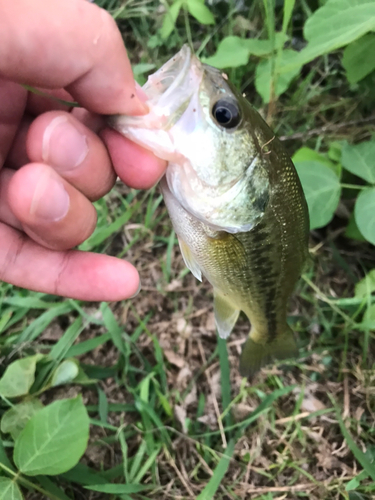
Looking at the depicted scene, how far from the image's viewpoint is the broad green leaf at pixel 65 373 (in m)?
1.88

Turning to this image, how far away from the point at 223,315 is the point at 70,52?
3.66 feet

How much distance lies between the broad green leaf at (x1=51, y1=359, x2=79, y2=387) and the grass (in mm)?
68

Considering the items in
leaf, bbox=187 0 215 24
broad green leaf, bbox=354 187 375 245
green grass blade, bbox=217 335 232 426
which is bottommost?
green grass blade, bbox=217 335 232 426

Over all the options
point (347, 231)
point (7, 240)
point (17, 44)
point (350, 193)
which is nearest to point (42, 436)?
point (7, 240)

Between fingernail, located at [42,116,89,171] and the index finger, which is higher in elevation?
the index finger

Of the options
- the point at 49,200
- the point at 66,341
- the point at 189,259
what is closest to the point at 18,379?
the point at 66,341

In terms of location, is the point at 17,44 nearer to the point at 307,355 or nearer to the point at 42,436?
the point at 42,436

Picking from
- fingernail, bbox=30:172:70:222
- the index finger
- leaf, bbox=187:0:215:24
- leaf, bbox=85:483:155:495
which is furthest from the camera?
leaf, bbox=187:0:215:24

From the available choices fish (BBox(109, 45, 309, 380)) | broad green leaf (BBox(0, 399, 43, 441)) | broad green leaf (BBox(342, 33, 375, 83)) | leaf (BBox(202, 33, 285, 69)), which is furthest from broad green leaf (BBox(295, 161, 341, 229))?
broad green leaf (BBox(0, 399, 43, 441))

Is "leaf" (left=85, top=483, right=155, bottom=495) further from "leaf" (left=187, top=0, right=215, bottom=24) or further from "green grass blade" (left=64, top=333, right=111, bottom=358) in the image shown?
"leaf" (left=187, top=0, right=215, bottom=24)

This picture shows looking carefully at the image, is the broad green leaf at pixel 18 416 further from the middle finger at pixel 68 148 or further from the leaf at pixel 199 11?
the leaf at pixel 199 11

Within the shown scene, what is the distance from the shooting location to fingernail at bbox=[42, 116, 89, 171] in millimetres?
1016

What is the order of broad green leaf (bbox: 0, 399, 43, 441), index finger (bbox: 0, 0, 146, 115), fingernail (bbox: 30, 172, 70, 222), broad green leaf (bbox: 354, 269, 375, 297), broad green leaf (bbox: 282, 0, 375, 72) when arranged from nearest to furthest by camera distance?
1. index finger (bbox: 0, 0, 146, 115)
2. fingernail (bbox: 30, 172, 70, 222)
3. broad green leaf (bbox: 282, 0, 375, 72)
4. broad green leaf (bbox: 0, 399, 43, 441)
5. broad green leaf (bbox: 354, 269, 375, 297)

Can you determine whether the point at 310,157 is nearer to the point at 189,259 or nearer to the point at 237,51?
the point at 237,51
